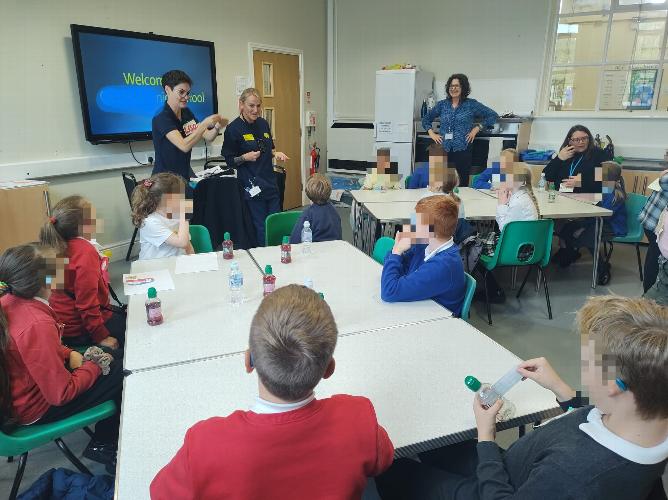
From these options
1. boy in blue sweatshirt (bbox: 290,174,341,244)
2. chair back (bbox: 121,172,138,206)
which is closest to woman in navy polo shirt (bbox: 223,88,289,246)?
chair back (bbox: 121,172,138,206)

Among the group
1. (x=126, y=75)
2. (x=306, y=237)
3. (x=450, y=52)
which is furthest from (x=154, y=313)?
(x=450, y=52)

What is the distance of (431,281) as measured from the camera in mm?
1969

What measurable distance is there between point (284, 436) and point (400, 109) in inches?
247

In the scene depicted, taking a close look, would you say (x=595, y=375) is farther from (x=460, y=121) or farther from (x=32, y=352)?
(x=460, y=121)

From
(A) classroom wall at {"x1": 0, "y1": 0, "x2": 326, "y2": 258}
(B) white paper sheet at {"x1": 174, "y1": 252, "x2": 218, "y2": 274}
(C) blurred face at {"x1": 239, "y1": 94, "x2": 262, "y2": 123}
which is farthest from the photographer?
(C) blurred face at {"x1": 239, "y1": 94, "x2": 262, "y2": 123}

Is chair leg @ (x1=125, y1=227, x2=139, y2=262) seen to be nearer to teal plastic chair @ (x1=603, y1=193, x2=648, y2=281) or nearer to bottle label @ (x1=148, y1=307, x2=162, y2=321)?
bottle label @ (x1=148, y1=307, x2=162, y2=321)

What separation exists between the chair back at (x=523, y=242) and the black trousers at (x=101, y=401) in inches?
99.2

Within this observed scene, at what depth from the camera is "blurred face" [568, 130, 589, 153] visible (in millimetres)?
4387

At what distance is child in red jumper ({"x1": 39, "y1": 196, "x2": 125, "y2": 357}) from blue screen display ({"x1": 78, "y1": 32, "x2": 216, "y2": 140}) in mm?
2571

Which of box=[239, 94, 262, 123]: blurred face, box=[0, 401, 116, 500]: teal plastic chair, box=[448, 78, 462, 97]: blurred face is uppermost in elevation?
box=[448, 78, 462, 97]: blurred face

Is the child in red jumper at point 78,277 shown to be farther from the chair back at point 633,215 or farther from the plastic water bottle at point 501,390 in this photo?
the chair back at point 633,215

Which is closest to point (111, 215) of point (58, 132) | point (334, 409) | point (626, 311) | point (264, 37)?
point (58, 132)

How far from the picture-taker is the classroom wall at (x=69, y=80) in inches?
148

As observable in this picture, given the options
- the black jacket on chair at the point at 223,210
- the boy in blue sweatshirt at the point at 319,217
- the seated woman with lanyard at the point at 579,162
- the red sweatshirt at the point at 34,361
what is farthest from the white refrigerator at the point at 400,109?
the red sweatshirt at the point at 34,361
